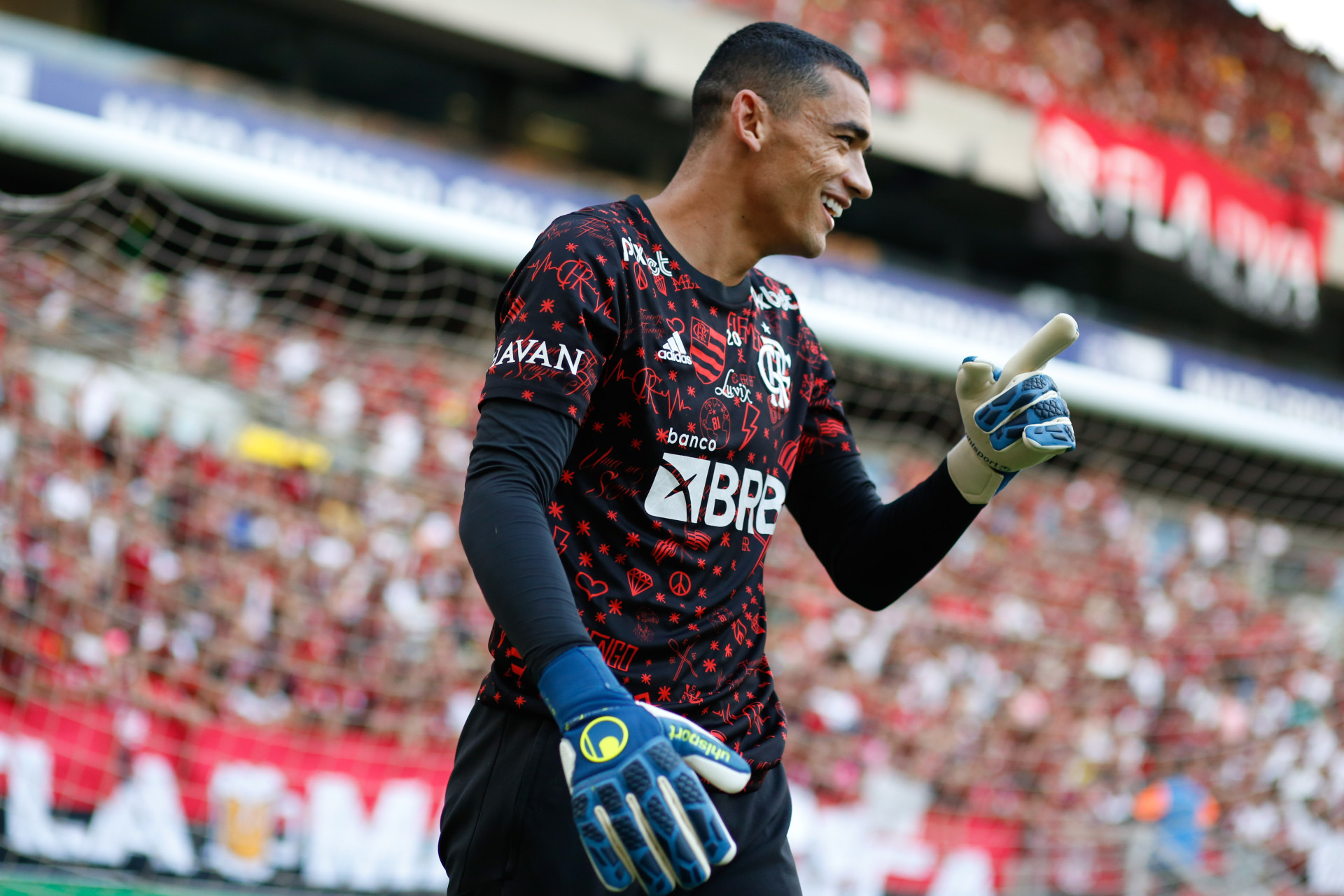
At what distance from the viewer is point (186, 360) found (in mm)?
6055

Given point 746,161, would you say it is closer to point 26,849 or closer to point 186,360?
point 26,849

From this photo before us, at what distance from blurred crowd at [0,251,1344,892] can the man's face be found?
3903mm

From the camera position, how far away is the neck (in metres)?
1.43

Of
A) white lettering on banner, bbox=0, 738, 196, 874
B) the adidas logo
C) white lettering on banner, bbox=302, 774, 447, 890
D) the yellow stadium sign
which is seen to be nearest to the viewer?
the adidas logo

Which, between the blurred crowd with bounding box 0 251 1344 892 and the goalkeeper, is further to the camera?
the blurred crowd with bounding box 0 251 1344 892

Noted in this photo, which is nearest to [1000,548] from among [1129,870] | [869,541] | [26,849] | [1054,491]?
[1054,491]

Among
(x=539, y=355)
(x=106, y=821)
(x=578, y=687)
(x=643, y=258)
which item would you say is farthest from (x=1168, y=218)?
(x=578, y=687)

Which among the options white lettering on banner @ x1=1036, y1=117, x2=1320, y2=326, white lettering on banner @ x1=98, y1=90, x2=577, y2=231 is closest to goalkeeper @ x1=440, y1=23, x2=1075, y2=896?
white lettering on banner @ x1=98, y1=90, x2=577, y2=231

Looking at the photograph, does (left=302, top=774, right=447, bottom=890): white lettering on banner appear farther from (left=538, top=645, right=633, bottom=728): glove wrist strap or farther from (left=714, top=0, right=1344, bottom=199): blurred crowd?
(left=714, top=0, right=1344, bottom=199): blurred crowd

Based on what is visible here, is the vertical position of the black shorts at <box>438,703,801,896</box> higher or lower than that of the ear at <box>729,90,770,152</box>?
lower

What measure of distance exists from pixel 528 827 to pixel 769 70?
36.7 inches

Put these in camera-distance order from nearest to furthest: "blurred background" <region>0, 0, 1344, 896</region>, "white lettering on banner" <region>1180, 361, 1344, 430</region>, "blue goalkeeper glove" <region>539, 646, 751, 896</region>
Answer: "blue goalkeeper glove" <region>539, 646, 751, 896</region> < "blurred background" <region>0, 0, 1344, 896</region> < "white lettering on banner" <region>1180, 361, 1344, 430</region>

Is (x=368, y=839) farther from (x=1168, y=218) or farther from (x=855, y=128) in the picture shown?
(x=1168, y=218)

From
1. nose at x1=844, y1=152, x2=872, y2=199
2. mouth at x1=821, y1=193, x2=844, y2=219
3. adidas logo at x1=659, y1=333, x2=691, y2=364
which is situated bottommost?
adidas logo at x1=659, y1=333, x2=691, y2=364
